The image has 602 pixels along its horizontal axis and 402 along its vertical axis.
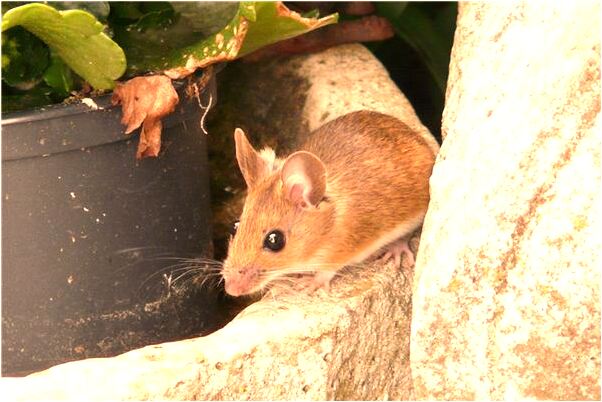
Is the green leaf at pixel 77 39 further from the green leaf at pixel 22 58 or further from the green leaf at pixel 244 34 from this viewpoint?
the green leaf at pixel 244 34

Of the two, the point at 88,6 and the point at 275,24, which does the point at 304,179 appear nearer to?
the point at 275,24

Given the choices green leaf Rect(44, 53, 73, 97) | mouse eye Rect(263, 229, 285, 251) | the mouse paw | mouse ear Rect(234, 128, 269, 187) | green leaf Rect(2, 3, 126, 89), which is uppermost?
green leaf Rect(2, 3, 126, 89)

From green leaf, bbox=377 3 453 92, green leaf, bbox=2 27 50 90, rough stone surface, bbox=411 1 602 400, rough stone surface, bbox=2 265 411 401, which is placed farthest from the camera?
green leaf, bbox=377 3 453 92

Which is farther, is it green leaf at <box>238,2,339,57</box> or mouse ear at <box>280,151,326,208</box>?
mouse ear at <box>280,151,326,208</box>

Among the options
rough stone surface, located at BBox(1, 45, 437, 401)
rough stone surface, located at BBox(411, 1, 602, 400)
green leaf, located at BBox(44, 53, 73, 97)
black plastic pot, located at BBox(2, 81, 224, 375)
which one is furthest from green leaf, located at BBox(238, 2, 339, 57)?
rough stone surface, located at BBox(1, 45, 437, 401)

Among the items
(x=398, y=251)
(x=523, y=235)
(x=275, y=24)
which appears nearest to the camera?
(x=523, y=235)

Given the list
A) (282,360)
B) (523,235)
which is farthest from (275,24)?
(523,235)

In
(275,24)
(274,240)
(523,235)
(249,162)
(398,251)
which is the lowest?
(398,251)

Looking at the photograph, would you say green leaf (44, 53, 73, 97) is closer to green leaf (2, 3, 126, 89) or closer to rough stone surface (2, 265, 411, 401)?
green leaf (2, 3, 126, 89)
